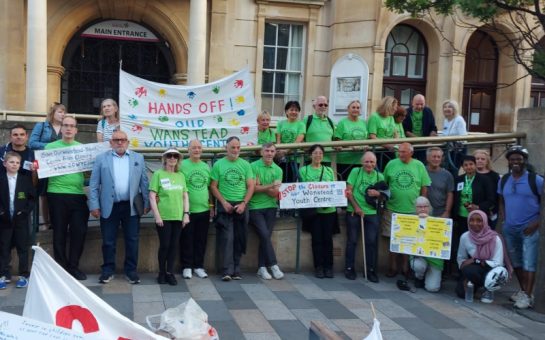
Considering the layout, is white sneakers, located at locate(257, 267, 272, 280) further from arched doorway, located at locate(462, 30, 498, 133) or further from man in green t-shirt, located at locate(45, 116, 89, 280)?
arched doorway, located at locate(462, 30, 498, 133)

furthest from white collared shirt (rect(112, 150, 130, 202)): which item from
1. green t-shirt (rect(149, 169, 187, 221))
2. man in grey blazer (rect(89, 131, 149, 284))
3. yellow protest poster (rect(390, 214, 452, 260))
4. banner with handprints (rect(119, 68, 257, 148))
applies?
yellow protest poster (rect(390, 214, 452, 260))

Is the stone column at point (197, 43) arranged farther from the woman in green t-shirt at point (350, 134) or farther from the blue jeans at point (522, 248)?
the blue jeans at point (522, 248)

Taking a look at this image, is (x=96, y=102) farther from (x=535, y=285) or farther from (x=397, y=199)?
(x=535, y=285)

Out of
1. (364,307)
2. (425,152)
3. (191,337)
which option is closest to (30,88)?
(425,152)

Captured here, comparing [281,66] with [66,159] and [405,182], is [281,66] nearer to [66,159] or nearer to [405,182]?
[405,182]

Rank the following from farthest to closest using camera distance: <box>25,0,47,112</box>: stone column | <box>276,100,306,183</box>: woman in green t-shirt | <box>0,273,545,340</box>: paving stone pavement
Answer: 1. <box>25,0,47,112</box>: stone column
2. <box>276,100,306,183</box>: woman in green t-shirt
3. <box>0,273,545,340</box>: paving stone pavement

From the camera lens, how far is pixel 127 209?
7383 millimetres

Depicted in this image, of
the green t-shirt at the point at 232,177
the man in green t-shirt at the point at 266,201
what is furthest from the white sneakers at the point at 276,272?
the green t-shirt at the point at 232,177

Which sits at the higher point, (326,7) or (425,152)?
(326,7)

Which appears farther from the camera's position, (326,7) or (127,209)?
(326,7)

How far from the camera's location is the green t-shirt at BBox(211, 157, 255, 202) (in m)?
7.78

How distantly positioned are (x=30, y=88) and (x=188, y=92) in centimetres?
672

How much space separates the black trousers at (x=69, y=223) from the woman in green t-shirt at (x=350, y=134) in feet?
12.3

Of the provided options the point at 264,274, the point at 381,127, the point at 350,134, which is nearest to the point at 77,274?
the point at 264,274
